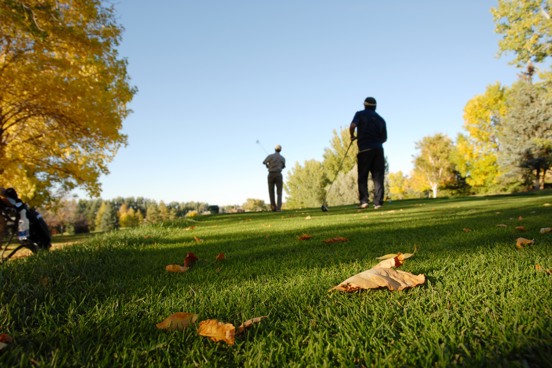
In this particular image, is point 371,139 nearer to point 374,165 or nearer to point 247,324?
point 374,165

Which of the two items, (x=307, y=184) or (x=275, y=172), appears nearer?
(x=275, y=172)

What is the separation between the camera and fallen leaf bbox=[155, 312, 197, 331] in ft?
4.00

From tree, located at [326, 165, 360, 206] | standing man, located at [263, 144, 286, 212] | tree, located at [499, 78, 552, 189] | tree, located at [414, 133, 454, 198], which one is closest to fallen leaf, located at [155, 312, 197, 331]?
standing man, located at [263, 144, 286, 212]

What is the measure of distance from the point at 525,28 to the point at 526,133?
1352 centimetres

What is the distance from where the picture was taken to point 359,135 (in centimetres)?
770

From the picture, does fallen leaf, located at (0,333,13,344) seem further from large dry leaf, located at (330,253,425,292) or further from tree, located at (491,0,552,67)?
tree, located at (491,0,552,67)

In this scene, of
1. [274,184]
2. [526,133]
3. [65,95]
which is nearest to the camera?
[65,95]

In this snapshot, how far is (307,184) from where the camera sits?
158 feet

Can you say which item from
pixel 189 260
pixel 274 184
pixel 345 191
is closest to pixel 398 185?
pixel 345 191

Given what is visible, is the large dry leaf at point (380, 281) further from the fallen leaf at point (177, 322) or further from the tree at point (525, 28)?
the tree at point (525, 28)

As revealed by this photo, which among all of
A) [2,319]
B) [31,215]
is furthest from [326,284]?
[31,215]

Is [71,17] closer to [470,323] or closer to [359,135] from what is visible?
[359,135]

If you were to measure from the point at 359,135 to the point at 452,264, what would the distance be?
6154 millimetres

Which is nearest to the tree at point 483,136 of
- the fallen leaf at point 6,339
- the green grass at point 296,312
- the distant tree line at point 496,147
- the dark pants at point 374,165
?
the distant tree line at point 496,147
